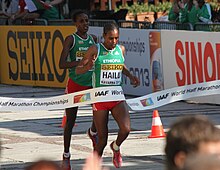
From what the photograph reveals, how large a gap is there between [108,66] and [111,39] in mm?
332

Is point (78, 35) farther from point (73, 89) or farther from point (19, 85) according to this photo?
point (19, 85)

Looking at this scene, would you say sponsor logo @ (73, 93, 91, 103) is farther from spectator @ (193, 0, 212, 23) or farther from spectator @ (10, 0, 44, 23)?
spectator @ (10, 0, 44, 23)

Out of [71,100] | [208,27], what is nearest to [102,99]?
[71,100]

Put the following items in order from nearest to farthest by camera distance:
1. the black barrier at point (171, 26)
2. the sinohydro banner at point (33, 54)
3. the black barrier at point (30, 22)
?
1. the black barrier at point (171, 26)
2. the sinohydro banner at point (33, 54)
3. the black barrier at point (30, 22)

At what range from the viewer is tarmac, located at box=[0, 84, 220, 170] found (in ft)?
36.1

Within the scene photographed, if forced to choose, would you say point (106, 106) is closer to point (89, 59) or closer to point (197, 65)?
point (89, 59)

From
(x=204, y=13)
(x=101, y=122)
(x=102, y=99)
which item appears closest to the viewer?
(x=101, y=122)

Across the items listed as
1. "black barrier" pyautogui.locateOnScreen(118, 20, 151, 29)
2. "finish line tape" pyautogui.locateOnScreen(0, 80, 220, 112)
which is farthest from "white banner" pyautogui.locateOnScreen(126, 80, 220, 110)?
"black barrier" pyautogui.locateOnScreen(118, 20, 151, 29)

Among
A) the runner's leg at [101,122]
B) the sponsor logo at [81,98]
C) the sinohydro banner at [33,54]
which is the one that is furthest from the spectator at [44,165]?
the sinohydro banner at [33,54]

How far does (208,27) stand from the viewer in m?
17.6

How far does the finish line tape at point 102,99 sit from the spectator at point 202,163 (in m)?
6.63

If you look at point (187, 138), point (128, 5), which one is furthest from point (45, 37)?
point (187, 138)

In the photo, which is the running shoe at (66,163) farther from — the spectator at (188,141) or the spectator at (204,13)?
the spectator at (204,13)

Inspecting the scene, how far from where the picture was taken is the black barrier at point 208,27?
685 inches
